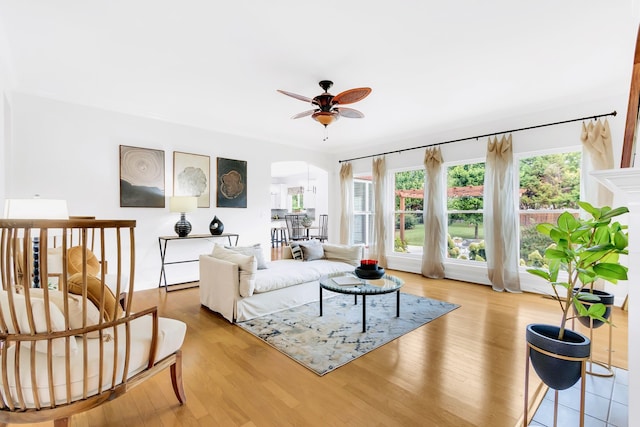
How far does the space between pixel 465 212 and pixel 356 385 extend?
3.87 metres

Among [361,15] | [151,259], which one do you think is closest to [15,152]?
[151,259]

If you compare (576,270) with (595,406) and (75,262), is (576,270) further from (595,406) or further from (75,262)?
(75,262)

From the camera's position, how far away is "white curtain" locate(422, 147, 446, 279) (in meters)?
5.03

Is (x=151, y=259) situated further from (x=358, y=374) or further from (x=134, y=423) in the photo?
(x=358, y=374)

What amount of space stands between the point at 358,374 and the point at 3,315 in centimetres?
200

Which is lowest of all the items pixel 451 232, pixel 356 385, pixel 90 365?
pixel 356 385

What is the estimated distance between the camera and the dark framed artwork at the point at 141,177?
13.5 ft

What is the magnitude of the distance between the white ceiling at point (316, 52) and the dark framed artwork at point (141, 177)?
626 mm

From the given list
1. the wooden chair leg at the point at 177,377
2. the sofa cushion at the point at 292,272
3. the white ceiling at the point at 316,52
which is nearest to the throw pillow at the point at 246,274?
the sofa cushion at the point at 292,272

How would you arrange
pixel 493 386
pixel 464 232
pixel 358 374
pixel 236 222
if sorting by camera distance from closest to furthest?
1. pixel 493 386
2. pixel 358 374
3. pixel 464 232
4. pixel 236 222

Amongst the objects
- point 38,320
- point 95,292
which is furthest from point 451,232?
point 38,320

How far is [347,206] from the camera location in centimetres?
655

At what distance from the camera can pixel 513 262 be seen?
4.26m

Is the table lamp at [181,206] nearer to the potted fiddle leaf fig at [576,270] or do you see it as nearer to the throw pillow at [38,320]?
the throw pillow at [38,320]
